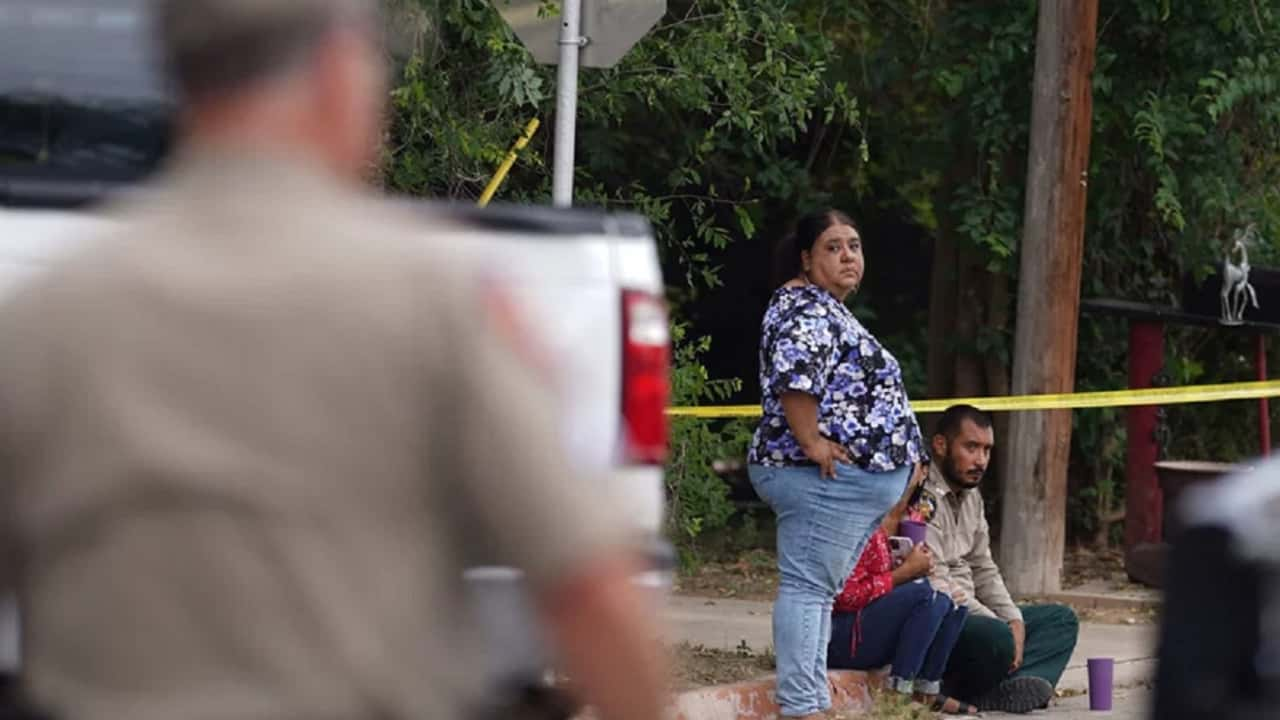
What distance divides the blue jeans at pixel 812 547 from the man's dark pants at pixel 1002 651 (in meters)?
1.13

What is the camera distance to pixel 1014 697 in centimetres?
877

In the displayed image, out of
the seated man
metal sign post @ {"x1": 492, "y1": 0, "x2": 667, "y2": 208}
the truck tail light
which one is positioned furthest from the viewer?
the seated man

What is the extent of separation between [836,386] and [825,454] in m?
0.22

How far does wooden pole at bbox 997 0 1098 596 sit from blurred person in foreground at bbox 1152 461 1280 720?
401 inches

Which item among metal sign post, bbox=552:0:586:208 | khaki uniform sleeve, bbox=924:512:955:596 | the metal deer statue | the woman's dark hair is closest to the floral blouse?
the woman's dark hair

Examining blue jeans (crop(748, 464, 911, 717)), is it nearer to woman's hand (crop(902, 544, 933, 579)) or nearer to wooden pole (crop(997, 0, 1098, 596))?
woman's hand (crop(902, 544, 933, 579))

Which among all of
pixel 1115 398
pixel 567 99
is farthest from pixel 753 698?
pixel 1115 398

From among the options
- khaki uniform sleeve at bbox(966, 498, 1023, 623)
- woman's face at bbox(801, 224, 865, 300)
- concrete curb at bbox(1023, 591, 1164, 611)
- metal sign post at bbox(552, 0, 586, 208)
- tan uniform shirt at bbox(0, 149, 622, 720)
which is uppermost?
metal sign post at bbox(552, 0, 586, 208)

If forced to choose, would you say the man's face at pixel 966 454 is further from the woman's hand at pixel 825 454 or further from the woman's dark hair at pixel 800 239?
the woman's hand at pixel 825 454

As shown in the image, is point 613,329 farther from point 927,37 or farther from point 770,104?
point 927,37

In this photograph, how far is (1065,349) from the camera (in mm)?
12867

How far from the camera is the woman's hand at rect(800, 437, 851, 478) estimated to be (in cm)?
724

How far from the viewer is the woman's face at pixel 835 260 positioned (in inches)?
296

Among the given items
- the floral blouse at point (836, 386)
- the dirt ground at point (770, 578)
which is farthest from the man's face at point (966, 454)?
the dirt ground at point (770, 578)
